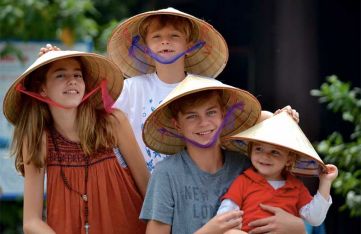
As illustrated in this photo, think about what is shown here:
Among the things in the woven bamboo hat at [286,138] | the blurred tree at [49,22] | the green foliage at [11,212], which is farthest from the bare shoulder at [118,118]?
the green foliage at [11,212]

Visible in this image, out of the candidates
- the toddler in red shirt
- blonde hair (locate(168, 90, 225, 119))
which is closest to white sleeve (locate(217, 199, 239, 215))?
the toddler in red shirt

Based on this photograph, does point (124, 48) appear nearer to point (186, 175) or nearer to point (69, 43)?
point (186, 175)

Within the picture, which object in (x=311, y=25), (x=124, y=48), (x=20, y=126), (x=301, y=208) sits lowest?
(x=301, y=208)

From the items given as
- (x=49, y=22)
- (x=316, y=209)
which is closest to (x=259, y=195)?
(x=316, y=209)

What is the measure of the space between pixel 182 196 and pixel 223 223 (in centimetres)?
24

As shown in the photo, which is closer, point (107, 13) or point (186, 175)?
point (186, 175)

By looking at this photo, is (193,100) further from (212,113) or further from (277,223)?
(277,223)

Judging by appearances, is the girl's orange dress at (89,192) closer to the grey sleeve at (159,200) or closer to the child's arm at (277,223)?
the grey sleeve at (159,200)

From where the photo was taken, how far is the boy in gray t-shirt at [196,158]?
163 inches

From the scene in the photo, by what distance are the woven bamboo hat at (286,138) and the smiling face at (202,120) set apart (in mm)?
92

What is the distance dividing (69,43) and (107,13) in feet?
6.17

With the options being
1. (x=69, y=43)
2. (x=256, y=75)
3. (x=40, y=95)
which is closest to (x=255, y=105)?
(x=40, y=95)

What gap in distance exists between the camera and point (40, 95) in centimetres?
445

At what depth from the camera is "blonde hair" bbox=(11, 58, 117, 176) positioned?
4.42m
